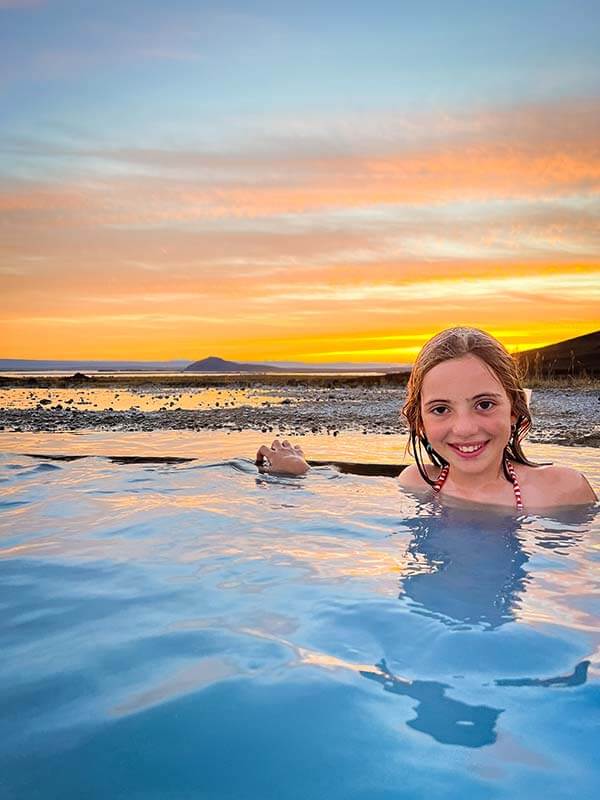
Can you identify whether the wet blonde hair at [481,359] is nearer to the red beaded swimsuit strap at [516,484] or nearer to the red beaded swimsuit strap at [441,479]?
the red beaded swimsuit strap at [516,484]

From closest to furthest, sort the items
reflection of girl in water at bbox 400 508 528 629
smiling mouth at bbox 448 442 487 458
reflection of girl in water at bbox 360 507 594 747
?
reflection of girl in water at bbox 360 507 594 747 → reflection of girl in water at bbox 400 508 528 629 → smiling mouth at bbox 448 442 487 458

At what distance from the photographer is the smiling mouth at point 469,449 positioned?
17.7 ft

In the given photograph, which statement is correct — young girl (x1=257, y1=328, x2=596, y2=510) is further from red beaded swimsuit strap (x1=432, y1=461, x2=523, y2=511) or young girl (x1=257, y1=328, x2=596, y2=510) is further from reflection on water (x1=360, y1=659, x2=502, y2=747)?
reflection on water (x1=360, y1=659, x2=502, y2=747)

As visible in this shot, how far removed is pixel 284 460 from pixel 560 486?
305cm

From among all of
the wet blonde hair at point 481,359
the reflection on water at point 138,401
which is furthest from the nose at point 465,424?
the reflection on water at point 138,401

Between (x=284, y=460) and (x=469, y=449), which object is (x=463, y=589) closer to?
(x=469, y=449)

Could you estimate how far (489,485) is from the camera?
5.92m

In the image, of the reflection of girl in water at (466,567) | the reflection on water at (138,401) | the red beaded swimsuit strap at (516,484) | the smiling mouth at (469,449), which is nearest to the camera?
the reflection of girl in water at (466,567)

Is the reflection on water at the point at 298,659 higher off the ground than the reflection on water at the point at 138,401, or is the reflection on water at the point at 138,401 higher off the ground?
the reflection on water at the point at 138,401

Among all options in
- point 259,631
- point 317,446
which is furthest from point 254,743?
point 317,446

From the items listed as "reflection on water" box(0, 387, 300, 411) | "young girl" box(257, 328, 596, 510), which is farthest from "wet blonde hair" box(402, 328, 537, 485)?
"reflection on water" box(0, 387, 300, 411)

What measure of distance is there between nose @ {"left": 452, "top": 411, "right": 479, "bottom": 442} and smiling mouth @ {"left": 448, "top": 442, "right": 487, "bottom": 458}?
0.21 metres

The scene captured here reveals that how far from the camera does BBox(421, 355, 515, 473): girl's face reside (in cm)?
515

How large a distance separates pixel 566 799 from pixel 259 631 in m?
1.51
